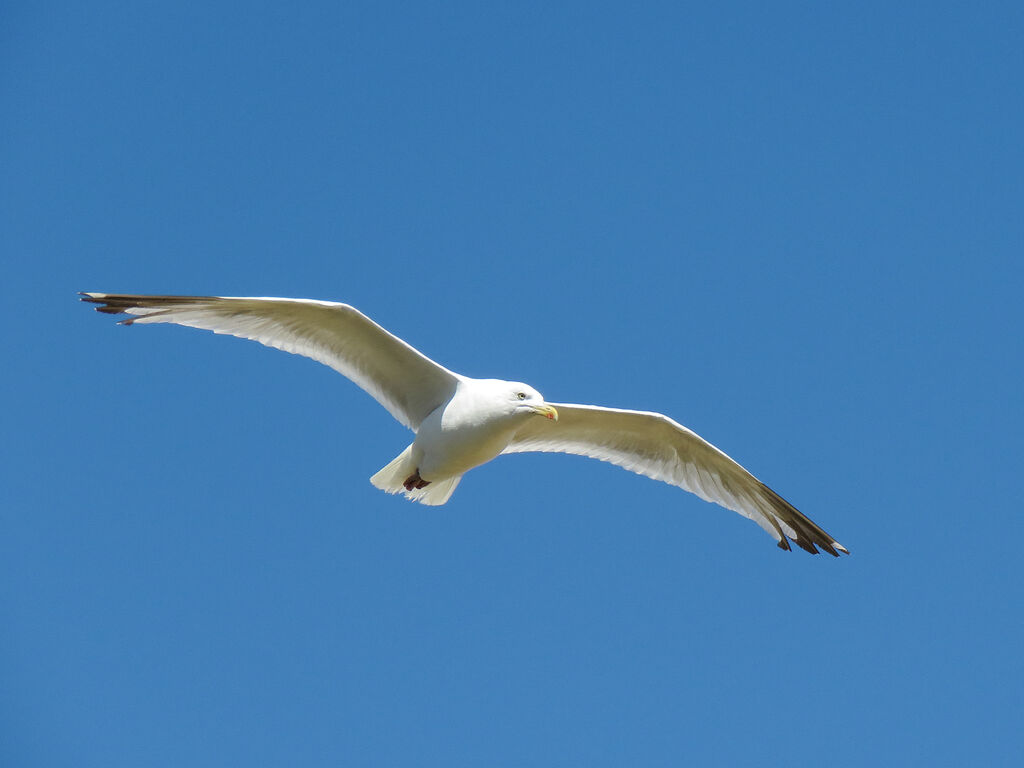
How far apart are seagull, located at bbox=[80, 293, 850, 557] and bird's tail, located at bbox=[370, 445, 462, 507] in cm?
1

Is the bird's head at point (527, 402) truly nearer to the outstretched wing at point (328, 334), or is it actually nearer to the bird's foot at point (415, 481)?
the outstretched wing at point (328, 334)

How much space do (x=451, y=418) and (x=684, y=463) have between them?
113 inches

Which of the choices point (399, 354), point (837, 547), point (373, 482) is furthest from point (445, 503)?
point (837, 547)

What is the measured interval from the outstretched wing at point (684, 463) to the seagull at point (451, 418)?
0.01m

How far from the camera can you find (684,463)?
12.1 m

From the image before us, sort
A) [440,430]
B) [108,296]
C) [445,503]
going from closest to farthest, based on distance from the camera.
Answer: [108,296]
[440,430]
[445,503]

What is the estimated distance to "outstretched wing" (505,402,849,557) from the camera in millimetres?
11891

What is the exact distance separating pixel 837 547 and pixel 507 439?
3990 millimetres

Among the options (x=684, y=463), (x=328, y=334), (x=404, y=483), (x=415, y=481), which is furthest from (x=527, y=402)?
(x=684, y=463)

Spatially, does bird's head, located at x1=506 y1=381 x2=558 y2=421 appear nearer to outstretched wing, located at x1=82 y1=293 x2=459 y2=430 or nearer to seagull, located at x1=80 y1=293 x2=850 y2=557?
seagull, located at x1=80 y1=293 x2=850 y2=557

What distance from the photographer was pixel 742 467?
39.1 feet

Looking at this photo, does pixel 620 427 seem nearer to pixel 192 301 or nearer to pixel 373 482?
pixel 373 482

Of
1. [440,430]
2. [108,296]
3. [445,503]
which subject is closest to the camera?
[108,296]

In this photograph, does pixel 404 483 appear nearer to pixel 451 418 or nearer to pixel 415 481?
pixel 415 481
